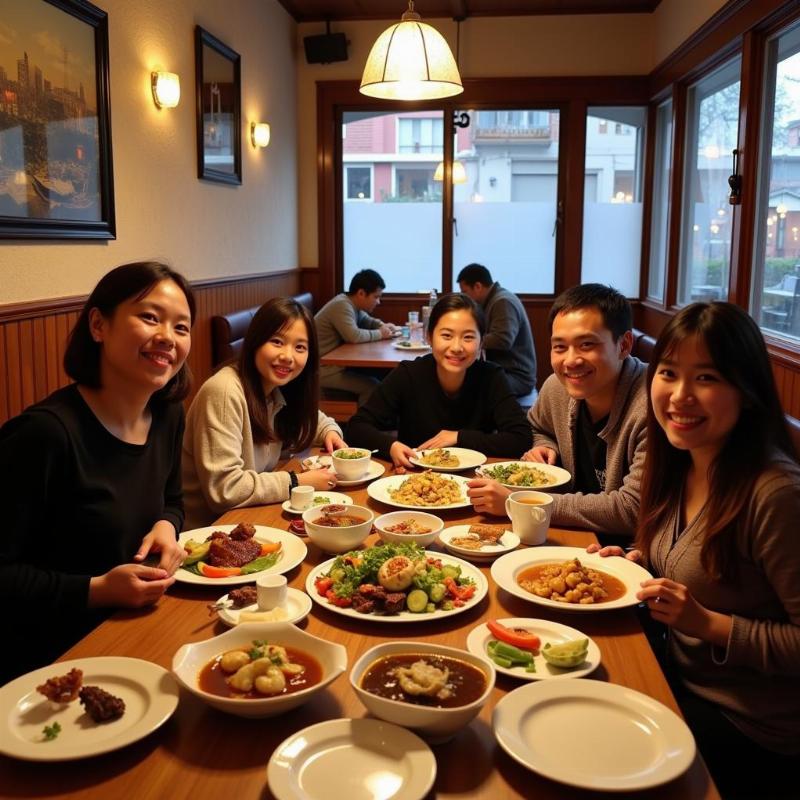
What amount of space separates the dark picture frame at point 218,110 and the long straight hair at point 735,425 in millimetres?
3778

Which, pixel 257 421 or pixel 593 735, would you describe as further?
pixel 257 421

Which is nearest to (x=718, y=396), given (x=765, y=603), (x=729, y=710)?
(x=765, y=603)

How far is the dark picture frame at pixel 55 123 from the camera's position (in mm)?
2801

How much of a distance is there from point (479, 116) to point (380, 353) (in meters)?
2.93

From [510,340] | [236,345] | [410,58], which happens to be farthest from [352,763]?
[510,340]

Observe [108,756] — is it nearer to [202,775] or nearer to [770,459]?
[202,775]

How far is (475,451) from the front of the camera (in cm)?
258

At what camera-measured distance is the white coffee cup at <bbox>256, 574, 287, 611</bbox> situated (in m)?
1.37

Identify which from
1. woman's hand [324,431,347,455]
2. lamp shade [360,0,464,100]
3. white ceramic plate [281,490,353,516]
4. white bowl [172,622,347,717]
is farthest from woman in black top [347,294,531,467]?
white bowl [172,622,347,717]

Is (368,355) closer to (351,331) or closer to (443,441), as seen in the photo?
(351,331)

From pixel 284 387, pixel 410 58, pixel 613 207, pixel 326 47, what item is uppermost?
pixel 326 47

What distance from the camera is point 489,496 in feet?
6.32

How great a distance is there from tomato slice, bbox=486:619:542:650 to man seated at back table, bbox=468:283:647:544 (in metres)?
0.62

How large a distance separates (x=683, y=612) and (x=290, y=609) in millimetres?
691
